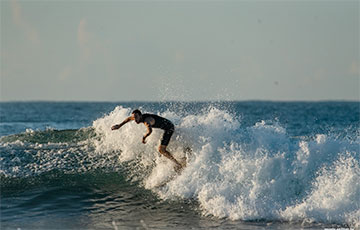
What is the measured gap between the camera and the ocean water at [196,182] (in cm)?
1030

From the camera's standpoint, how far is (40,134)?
58.7 ft

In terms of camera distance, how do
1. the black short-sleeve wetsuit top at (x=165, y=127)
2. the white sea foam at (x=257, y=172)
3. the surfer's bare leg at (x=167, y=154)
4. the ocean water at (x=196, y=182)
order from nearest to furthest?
the ocean water at (x=196, y=182) < the white sea foam at (x=257, y=172) < the black short-sleeve wetsuit top at (x=165, y=127) < the surfer's bare leg at (x=167, y=154)

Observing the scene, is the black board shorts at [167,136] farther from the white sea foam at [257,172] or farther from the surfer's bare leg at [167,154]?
the white sea foam at [257,172]

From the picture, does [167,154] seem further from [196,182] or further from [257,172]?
[257,172]

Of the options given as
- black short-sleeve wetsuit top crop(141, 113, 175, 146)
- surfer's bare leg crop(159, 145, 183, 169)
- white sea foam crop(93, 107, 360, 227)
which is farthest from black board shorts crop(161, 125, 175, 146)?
white sea foam crop(93, 107, 360, 227)

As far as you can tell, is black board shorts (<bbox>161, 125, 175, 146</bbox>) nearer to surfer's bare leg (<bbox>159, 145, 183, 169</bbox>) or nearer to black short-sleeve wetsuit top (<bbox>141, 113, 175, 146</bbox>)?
black short-sleeve wetsuit top (<bbox>141, 113, 175, 146</bbox>)

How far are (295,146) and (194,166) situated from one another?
272 centimetres

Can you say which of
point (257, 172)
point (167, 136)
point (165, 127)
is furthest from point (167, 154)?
point (257, 172)

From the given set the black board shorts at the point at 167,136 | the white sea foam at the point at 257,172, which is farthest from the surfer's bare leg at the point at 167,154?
the white sea foam at the point at 257,172

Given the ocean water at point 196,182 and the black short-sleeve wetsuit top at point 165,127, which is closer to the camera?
the ocean water at point 196,182

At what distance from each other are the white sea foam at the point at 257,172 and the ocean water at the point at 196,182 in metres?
0.02

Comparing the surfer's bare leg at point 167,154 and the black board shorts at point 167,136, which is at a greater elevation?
the black board shorts at point 167,136

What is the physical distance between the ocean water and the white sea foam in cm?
2

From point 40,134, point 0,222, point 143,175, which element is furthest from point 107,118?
point 0,222
